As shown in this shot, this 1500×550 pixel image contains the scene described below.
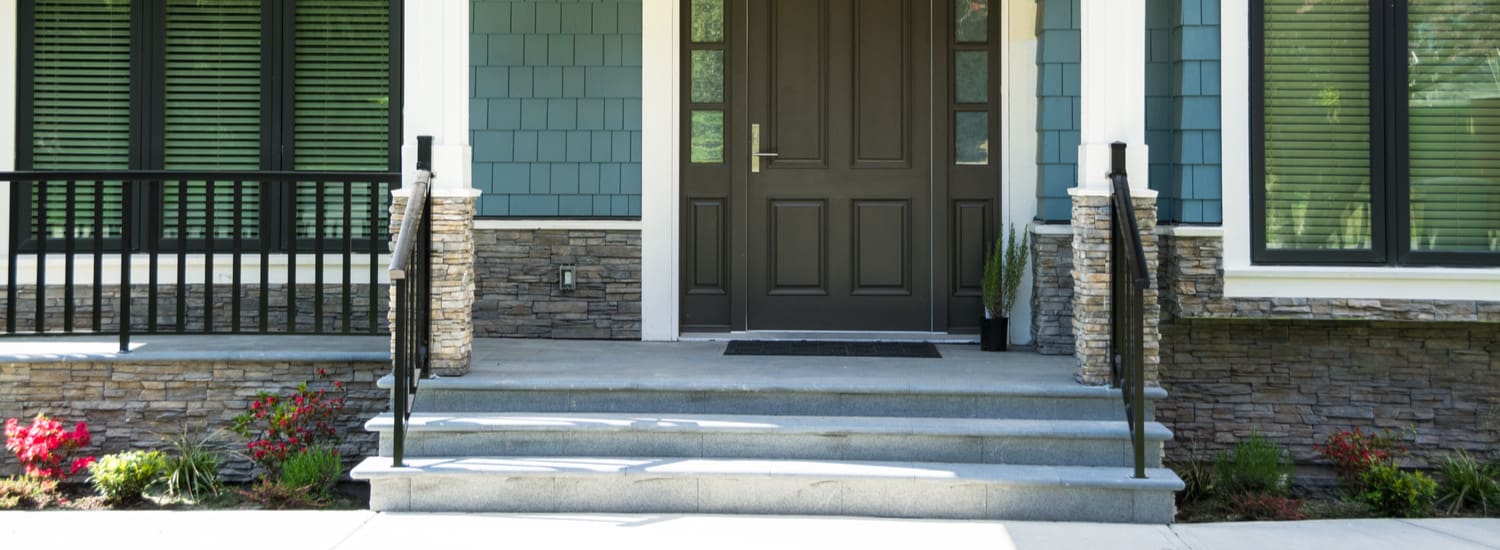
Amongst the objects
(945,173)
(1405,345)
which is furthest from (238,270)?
(1405,345)

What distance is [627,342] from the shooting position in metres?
6.92

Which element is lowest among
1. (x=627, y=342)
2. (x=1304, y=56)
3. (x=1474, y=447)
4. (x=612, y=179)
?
(x=1474, y=447)

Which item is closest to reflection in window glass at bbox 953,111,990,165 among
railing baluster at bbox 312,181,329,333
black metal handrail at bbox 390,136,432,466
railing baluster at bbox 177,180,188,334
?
black metal handrail at bbox 390,136,432,466

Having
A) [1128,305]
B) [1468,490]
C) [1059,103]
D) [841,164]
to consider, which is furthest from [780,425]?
[1468,490]

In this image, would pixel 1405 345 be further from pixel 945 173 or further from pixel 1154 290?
pixel 945 173

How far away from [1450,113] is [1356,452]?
1.56 meters

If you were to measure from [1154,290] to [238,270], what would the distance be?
3.97 m

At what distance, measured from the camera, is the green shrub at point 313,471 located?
5336 mm

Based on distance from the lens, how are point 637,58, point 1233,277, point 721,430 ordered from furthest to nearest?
point 637,58, point 1233,277, point 721,430

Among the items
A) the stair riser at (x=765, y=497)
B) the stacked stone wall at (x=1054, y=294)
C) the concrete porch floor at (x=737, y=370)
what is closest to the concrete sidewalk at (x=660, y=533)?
the stair riser at (x=765, y=497)

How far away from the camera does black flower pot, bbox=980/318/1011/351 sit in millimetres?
6621

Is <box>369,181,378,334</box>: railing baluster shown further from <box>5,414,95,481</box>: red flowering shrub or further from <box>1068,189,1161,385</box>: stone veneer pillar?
<box>1068,189,1161,385</box>: stone veneer pillar

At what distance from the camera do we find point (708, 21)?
22.8ft

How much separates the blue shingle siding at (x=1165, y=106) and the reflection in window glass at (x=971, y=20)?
0.94 feet
